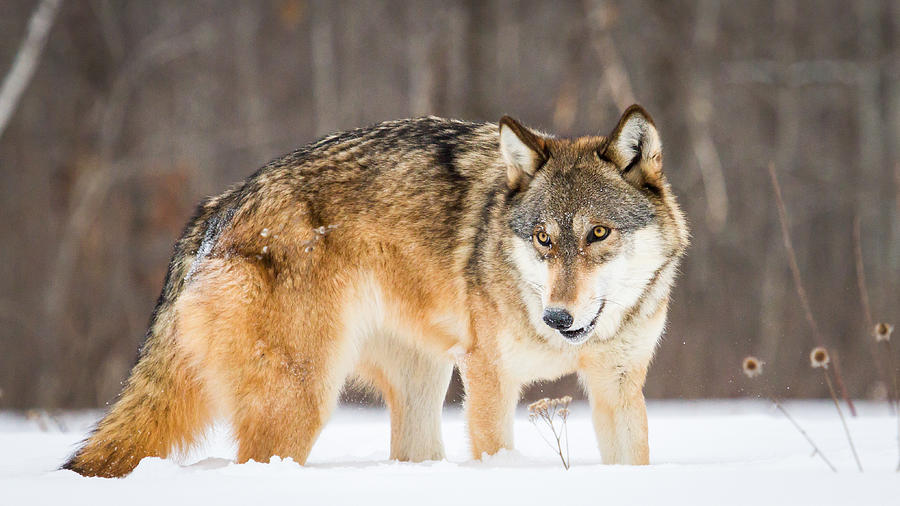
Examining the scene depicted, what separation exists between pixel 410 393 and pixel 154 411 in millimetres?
1451

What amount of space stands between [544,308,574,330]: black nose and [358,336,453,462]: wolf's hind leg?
123 centimetres

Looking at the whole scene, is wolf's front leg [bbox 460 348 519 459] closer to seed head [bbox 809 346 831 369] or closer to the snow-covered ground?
the snow-covered ground

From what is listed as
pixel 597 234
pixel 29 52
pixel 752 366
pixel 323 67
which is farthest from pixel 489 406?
pixel 323 67

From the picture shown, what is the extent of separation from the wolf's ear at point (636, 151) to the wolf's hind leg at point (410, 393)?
150 cm

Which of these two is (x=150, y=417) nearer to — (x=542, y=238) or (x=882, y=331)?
(x=542, y=238)

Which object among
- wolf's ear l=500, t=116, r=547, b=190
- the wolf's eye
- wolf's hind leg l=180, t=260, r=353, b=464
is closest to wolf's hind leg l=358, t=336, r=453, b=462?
wolf's hind leg l=180, t=260, r=353, b=464

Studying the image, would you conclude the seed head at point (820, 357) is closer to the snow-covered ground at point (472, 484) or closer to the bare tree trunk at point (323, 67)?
the snow-covered ground at point (472, 484)

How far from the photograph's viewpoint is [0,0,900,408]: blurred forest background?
13.0m

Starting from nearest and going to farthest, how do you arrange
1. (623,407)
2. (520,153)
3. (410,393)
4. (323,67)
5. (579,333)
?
1. (579,333)
2. (623,407)
3. (520,153)
4. (410,393)
5. (323,67)

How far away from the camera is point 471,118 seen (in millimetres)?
10906

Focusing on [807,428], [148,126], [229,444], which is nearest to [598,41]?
[148,126]

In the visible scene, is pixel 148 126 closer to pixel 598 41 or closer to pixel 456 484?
pixel 598 41

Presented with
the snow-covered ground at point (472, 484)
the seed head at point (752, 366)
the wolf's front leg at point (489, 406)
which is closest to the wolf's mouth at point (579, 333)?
the wolf's front leg at point (489, 406)

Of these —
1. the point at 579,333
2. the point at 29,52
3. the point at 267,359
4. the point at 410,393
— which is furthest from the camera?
the point at 29,52
